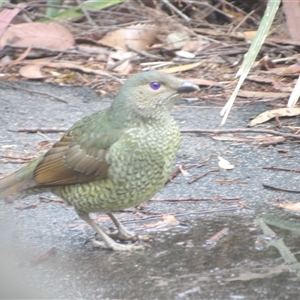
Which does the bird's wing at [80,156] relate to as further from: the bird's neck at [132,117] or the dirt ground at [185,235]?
the dirt ground at [185,235]

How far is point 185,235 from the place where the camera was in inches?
A: 182

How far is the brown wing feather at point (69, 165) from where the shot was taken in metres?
4.43

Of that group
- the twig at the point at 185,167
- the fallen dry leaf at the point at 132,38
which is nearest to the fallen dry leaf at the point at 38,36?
the fallen dry leaf at the point at 132,38

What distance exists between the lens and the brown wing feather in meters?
4.43

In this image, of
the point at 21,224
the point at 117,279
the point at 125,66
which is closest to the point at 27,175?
the point at 21,224

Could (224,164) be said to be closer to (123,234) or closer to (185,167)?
(185,167)

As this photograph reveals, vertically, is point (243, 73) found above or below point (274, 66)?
above

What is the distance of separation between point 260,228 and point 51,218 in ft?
4.33

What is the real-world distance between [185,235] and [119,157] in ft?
2.14

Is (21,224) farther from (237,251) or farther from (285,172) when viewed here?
(285,172)

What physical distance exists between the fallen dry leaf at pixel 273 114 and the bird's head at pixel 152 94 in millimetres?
2096

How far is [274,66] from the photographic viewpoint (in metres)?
7.66

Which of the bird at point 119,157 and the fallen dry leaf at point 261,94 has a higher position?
the bird at point 119,157

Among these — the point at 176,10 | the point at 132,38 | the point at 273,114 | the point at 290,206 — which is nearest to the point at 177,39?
the point at 132,38
